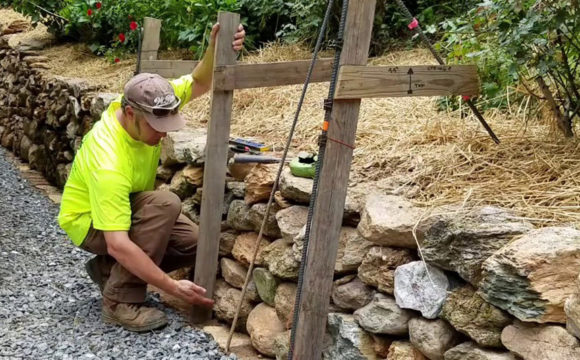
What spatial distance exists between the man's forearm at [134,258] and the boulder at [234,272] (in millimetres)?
576

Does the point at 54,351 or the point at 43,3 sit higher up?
the point at 43,3

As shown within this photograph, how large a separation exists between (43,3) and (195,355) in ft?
22.3

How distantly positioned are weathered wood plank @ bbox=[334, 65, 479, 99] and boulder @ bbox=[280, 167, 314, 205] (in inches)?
32.6

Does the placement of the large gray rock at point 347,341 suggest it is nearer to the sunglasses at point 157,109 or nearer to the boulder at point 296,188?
the boulder at point 296,188

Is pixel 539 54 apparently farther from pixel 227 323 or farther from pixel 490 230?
pixel 227 323

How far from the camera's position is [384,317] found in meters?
3.13

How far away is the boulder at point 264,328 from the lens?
395 cm

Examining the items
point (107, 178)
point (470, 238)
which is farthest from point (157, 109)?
point (470, 238)

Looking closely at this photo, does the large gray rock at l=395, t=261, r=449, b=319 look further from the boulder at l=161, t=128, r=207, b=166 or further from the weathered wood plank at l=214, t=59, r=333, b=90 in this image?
the boulder at l=161, t=128, r=207, b=166

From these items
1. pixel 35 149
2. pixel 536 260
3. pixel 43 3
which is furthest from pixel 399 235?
pixel 43 3

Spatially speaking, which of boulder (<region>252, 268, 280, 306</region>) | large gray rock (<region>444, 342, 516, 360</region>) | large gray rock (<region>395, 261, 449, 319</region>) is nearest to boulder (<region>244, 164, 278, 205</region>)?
boulder (<region>252, 268, 280, 306</region>)

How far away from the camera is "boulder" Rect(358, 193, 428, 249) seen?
307cm

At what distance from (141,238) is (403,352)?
5.64 feet

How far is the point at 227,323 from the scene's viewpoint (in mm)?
4461
